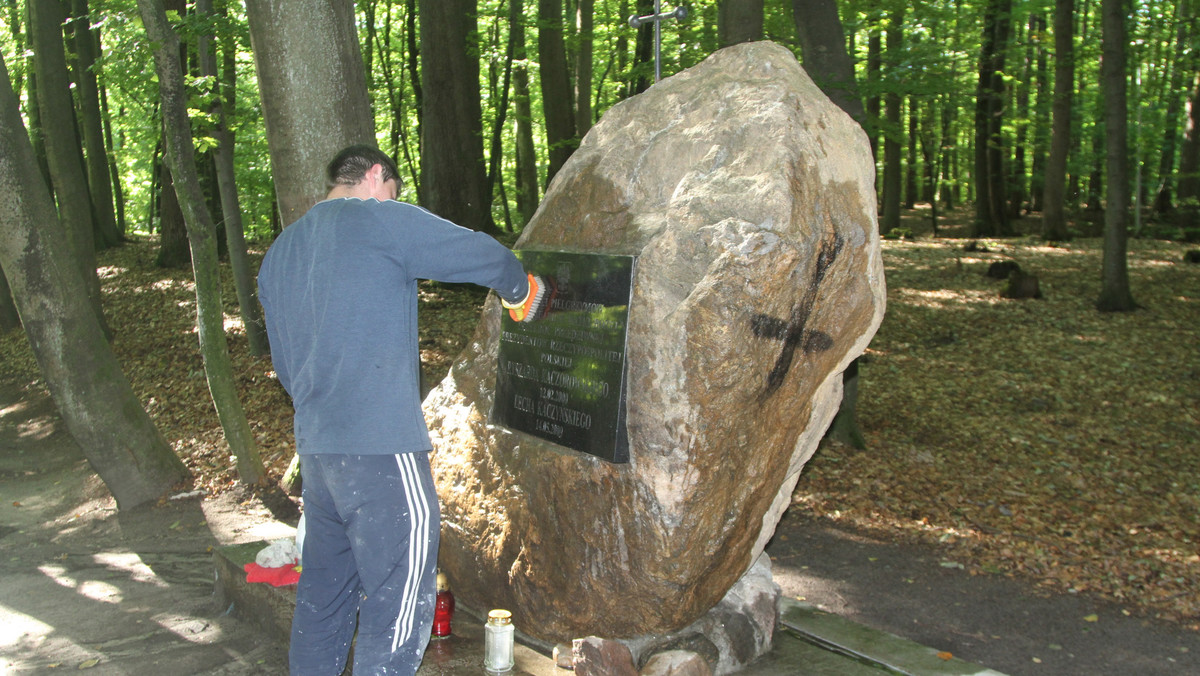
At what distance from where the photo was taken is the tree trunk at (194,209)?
6491mm

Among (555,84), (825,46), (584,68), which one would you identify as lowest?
(825,46)

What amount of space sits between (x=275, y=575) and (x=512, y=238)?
41.5ft

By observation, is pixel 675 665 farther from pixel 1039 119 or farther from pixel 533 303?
pixel 1039 119

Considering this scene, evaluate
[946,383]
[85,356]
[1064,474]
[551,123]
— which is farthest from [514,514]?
[551,123]

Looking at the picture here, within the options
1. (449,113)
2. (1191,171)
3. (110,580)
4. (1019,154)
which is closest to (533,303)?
(110,580)

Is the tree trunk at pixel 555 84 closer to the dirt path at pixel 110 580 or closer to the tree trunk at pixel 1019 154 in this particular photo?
the dirt path at pixel 110 580

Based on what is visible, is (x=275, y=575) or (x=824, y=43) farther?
(x=824, y=43)

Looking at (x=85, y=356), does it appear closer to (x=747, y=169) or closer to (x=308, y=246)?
(x=308, y=246)

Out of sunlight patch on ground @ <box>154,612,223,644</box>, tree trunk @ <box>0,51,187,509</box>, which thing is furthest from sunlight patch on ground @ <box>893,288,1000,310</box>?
sunlight patch on ground @ <box>154,612,223,644</box>

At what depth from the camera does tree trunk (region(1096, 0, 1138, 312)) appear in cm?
1162

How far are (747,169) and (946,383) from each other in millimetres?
7717

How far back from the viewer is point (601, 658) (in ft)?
11.9

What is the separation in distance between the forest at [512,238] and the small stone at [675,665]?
3.19 meters

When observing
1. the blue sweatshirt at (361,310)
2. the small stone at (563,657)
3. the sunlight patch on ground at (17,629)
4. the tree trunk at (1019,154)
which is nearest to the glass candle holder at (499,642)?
the small stone at (563,657)
